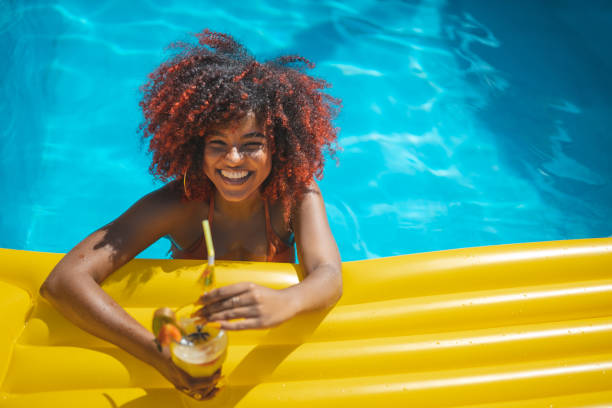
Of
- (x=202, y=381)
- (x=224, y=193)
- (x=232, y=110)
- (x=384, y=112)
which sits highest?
(x=384, y=112)

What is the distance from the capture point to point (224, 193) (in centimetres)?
164

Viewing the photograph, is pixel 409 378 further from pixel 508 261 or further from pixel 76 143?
pixel 76 143

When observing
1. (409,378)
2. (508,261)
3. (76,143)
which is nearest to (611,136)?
(508,261)

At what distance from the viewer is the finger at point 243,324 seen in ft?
3.76

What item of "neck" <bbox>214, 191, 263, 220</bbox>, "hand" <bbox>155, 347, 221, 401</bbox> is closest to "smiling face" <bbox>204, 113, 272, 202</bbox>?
"neck" <bbox>214, 191, 263, 220</bbox>

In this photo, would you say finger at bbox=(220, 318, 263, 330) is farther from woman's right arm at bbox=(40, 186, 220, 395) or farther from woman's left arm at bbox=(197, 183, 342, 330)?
woman's right arm at bbox=(40, 186, 220, 395)

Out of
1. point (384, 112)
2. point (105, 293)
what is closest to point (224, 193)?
point (105, 293)

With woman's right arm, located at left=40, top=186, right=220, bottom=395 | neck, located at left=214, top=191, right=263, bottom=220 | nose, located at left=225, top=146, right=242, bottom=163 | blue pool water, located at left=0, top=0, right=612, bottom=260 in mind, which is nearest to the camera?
woman's right arm, located at left=40, top=186, right=220, bottom=395

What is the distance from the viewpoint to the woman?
1.40 metres

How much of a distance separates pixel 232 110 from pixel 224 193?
0.29 metres

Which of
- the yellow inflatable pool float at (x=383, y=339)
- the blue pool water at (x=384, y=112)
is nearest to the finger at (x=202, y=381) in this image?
the yellow inflatable pool float at (x=383, y=339)

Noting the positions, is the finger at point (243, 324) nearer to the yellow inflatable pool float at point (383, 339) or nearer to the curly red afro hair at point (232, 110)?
the yellow inflatable pool float at point (383, 339)

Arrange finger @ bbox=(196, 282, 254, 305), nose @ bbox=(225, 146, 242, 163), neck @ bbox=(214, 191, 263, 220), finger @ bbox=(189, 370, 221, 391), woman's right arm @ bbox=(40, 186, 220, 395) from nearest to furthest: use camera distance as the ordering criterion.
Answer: finger @ bbox=(196, 282, 254, 305) → finger @ bbox=(189, 370, 221, 391) → woman's right arm @ bbox=(40, 186, 220, 395) → nose @ bbox=(225, 146, 242, 163) → neck @ bbox=(214, 191, 263, 220)

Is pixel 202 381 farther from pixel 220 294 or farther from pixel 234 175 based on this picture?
pixel 234 175
